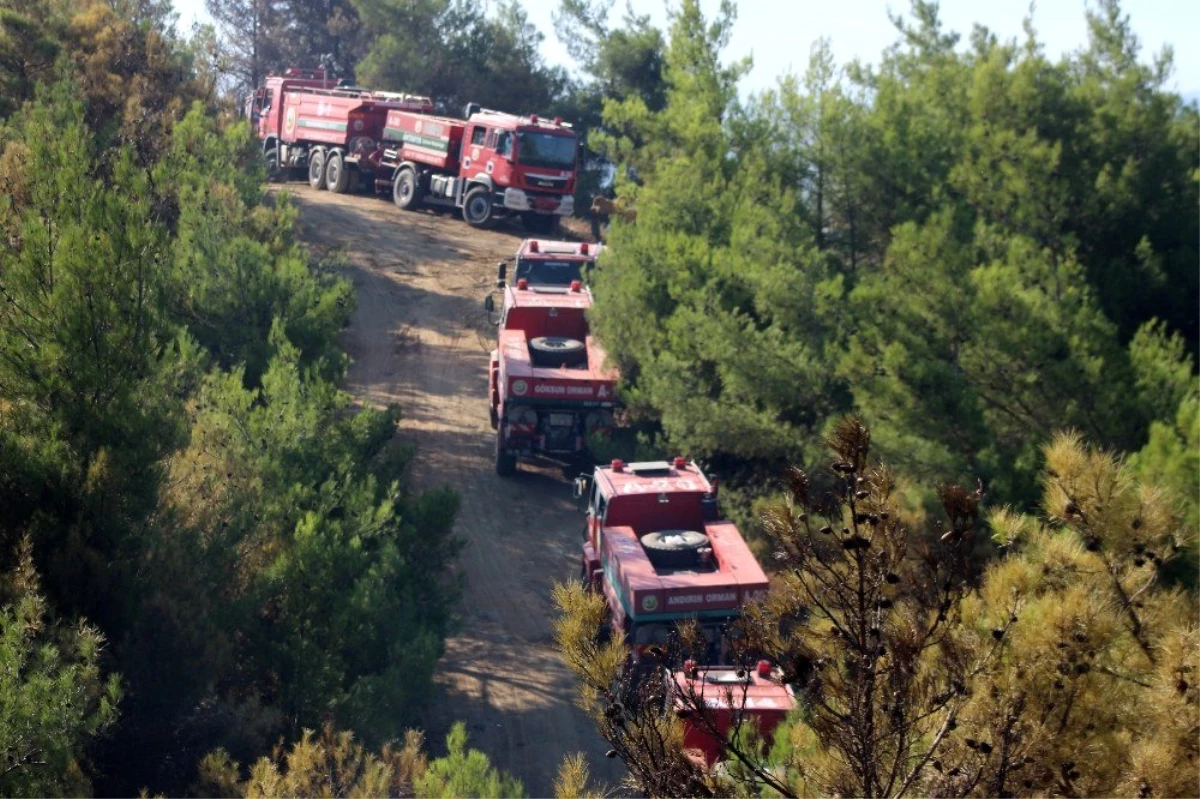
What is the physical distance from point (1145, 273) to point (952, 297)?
13.3 ft

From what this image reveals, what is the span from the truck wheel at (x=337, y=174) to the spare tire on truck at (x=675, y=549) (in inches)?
1037

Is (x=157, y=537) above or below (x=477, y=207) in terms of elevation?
below

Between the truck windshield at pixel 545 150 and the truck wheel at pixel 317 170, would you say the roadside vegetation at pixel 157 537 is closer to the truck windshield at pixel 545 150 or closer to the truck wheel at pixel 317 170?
the truck windshield at pixel 545 150

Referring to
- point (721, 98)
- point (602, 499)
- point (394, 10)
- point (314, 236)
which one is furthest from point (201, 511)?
point (394, 10)

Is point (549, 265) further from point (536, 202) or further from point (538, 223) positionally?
point (538, 223)

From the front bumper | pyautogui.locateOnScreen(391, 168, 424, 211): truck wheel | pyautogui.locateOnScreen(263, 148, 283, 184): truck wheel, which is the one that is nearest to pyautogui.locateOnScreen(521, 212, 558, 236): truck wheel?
the front bumper

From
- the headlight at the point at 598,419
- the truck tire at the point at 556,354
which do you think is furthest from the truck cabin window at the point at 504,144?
the headlight at the point at 598,419

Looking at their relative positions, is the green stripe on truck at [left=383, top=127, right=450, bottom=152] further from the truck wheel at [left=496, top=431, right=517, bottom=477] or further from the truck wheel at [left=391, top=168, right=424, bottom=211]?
the truck wheel at [left=496, top=431, right=517, bottom=477]

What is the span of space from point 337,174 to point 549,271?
15792 mm

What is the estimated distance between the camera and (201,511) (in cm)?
1273

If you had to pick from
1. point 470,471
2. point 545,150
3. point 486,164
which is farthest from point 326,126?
point 470,471

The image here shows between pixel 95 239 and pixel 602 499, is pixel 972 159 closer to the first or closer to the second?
pixel 602 499

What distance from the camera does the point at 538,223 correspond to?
36.2 metres

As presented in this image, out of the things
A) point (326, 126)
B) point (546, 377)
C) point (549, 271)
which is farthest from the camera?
point (326, 126)
